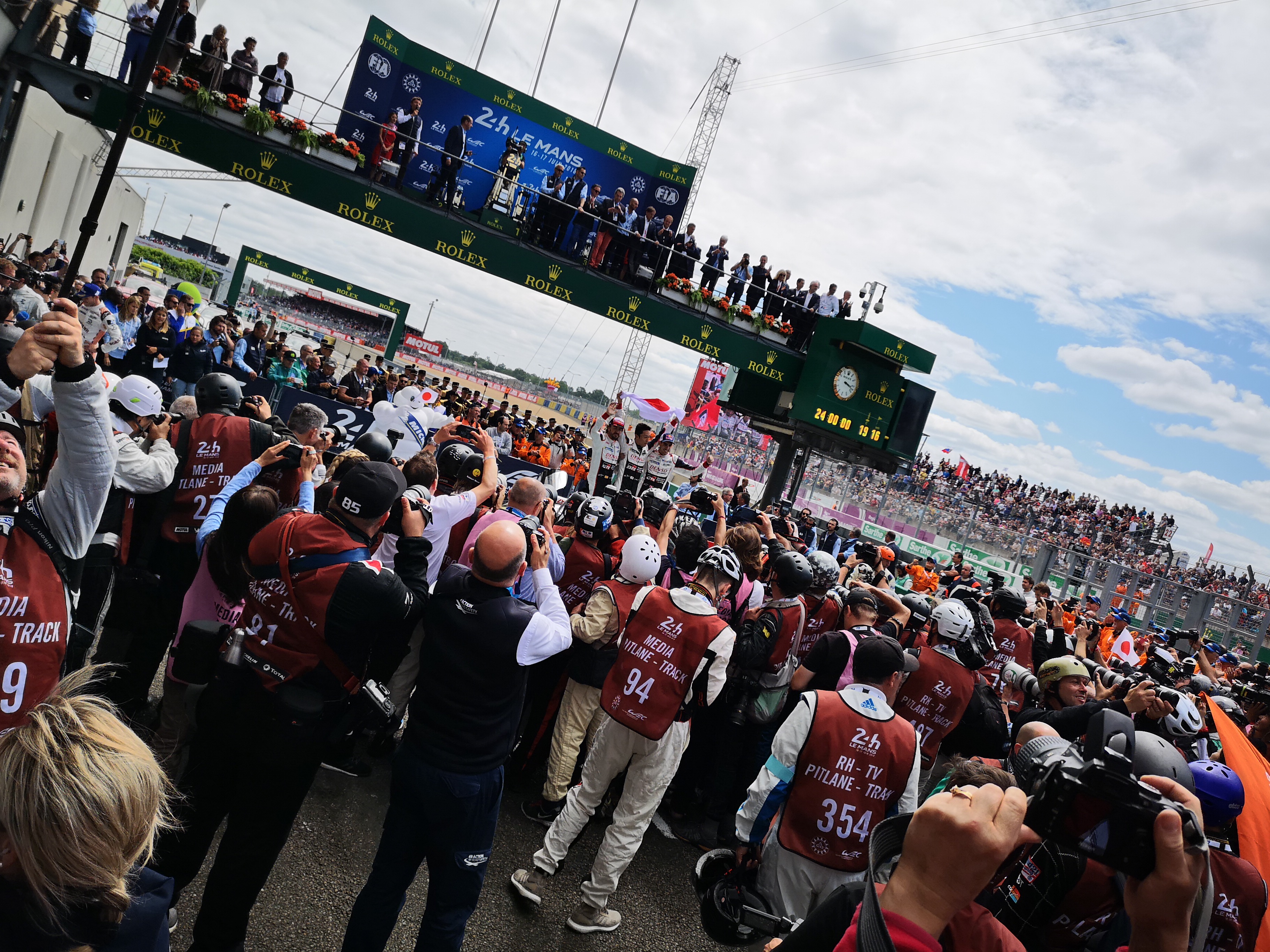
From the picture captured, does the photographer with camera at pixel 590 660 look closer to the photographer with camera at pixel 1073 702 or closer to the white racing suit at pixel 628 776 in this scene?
the white racing suit at pixel 628 776

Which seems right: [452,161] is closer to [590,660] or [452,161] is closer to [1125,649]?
[590,660]

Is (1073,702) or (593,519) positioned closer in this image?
(1073,702)

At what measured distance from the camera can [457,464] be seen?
Result: 517cm

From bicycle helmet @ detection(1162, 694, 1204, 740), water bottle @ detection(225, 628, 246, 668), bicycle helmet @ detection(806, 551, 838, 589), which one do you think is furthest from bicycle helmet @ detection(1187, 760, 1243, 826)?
water bottle @ detection(225, 628, 246, 668)

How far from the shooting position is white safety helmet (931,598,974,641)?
187 inches

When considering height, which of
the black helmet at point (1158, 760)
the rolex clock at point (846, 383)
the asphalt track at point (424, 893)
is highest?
the rolex clock at point (846, 383)

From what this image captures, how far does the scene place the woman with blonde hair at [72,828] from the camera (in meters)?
1.21

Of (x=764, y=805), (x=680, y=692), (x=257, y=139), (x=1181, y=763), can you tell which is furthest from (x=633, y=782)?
(x=257, y=139)

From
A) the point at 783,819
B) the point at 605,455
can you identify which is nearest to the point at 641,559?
the point at 783,819

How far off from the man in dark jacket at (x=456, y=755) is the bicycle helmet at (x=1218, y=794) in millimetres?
2758

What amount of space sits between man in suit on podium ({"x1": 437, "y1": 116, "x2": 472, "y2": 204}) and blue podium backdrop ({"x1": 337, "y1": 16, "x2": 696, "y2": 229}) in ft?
2.88

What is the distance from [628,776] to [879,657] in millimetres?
1698

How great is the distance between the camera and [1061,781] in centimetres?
162

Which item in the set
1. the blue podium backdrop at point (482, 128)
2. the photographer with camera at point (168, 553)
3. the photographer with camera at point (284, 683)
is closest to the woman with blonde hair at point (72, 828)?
the photographer with camera at point (284, 683)
